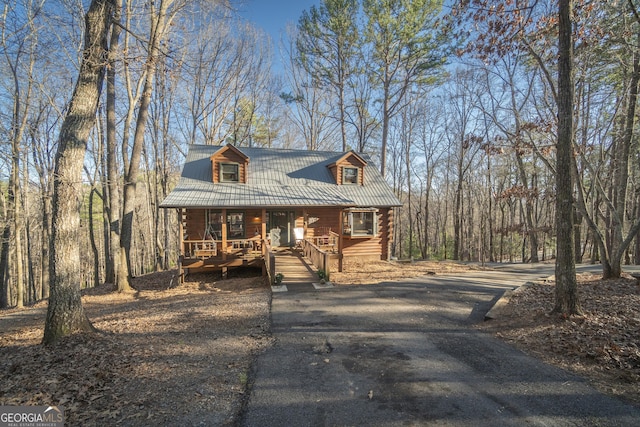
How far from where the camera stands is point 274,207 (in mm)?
12562

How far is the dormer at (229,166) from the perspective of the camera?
547 inches

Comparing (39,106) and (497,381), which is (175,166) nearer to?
(39,106)

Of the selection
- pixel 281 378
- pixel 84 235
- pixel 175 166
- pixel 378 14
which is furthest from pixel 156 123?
pixel 281 378

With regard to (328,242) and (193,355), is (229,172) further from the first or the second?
(193,355)

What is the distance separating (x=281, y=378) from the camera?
12.9ft

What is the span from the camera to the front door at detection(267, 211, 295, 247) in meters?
14.3

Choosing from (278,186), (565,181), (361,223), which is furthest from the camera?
(361,223)

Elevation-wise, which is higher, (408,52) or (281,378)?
(408,52)

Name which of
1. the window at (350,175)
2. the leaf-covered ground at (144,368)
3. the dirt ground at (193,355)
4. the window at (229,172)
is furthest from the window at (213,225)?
the window at (350,175)

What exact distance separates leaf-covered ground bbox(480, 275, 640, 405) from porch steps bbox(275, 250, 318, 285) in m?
5.39

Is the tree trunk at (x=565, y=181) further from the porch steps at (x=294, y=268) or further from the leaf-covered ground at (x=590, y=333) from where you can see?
the porch steps at (x=294, y=268)

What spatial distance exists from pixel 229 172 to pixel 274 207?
3434 millimetres

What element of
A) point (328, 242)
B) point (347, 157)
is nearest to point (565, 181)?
point (328, 242)

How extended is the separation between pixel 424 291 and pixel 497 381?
16.1ft
